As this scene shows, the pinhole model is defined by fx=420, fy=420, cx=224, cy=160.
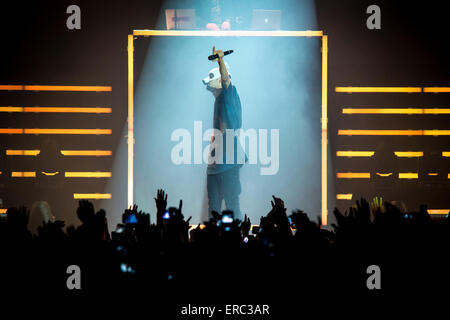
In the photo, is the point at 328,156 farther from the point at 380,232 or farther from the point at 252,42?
the point at 380,232

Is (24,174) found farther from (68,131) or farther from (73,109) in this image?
(73,109)

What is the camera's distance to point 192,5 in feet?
16.4

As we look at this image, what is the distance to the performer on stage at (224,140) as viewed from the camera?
4172 millimetres

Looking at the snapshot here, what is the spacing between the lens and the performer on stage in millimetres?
4172

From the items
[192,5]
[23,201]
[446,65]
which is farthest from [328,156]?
[23,201]

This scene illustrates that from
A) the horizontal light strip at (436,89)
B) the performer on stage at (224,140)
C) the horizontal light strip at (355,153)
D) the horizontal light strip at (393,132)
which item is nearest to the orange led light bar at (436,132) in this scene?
the horizontal light strip at (393,132)

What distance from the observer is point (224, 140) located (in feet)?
13.9

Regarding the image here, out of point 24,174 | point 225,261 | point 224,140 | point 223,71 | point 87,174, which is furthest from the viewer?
point 87,174

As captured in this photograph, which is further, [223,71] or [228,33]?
[228,33]

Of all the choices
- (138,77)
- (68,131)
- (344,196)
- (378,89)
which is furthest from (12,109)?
(378,89)

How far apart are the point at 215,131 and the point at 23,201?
2.47 meters

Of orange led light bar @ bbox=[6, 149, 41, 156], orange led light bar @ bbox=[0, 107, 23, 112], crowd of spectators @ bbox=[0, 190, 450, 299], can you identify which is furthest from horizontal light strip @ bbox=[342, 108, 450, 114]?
crowd of spectators @ bbox=[0, 190, 450, 299]

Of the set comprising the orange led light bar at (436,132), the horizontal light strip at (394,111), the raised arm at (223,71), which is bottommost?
the orange led light bar at (436,132)

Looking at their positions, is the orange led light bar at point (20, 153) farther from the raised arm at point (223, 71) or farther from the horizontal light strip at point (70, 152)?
the raised arm at point (223, 71)
